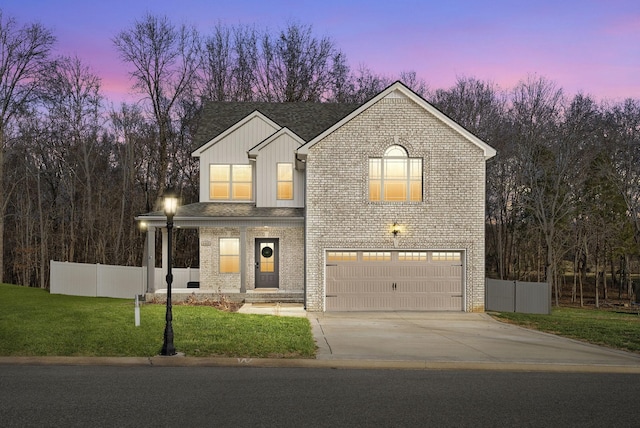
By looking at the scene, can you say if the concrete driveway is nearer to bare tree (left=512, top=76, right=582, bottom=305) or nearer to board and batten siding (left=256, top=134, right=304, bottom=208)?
board and batten siding (left=256, top=134, right=304, bottom=208)

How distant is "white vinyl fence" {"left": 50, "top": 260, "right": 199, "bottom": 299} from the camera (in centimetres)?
2550

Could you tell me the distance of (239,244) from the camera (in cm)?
2436

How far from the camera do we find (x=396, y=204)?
21.2 meters

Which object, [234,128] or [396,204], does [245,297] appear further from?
[234,128]

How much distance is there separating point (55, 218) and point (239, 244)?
25.4m

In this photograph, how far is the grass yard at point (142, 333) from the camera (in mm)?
12250

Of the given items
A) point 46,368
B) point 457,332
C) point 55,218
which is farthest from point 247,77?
point 46,368

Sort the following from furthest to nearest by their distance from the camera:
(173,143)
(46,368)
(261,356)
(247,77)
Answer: (247,77)
(173,143)
(261,356)
(46,368)

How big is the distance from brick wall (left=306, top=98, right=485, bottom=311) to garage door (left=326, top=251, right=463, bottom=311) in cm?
42

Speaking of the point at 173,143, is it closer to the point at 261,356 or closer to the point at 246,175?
the point at 246,175

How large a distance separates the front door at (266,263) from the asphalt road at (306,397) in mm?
13594

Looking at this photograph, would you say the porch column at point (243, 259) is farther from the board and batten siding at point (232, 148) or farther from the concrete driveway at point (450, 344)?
the concrete driveway at point (450, 344)

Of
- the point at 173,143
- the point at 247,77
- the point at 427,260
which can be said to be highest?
the point at 247,77

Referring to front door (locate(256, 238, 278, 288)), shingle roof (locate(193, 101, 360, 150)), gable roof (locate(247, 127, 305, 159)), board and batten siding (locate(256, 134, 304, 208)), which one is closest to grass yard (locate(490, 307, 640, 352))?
front door (locate(256, 238, 278, 288))
